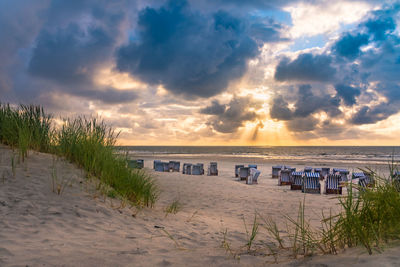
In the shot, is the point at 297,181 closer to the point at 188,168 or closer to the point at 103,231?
the point at 188,168

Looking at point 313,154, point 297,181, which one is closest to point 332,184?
point 297,181

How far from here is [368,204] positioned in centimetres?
262

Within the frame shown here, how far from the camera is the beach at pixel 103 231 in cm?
273

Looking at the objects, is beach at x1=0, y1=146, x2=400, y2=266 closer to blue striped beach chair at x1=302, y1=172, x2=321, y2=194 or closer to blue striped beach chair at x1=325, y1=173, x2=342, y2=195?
blue striped beach chair at x1=302, y1=172, x2=321, y2=194

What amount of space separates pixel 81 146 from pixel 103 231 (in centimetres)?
293

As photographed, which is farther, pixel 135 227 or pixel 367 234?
pixel 135 227

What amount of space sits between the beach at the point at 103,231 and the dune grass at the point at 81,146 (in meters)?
0.31

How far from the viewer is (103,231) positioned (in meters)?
3.95

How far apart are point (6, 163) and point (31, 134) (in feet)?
2.95

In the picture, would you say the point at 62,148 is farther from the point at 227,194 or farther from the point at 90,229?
the point at 227,194

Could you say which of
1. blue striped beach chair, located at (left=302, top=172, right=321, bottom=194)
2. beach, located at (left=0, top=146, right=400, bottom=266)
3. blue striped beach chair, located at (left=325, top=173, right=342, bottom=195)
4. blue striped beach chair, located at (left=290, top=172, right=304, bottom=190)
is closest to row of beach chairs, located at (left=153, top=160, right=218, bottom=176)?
blue striped beach chair, located at (left=290, top=172, right=304, bottom=190)

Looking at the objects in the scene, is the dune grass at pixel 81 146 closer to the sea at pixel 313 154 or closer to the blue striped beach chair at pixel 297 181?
the sea at pixel 313 154

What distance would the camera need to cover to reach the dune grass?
5.88 m

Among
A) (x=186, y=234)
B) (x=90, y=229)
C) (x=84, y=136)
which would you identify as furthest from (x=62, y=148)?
(x=186, y=234)
